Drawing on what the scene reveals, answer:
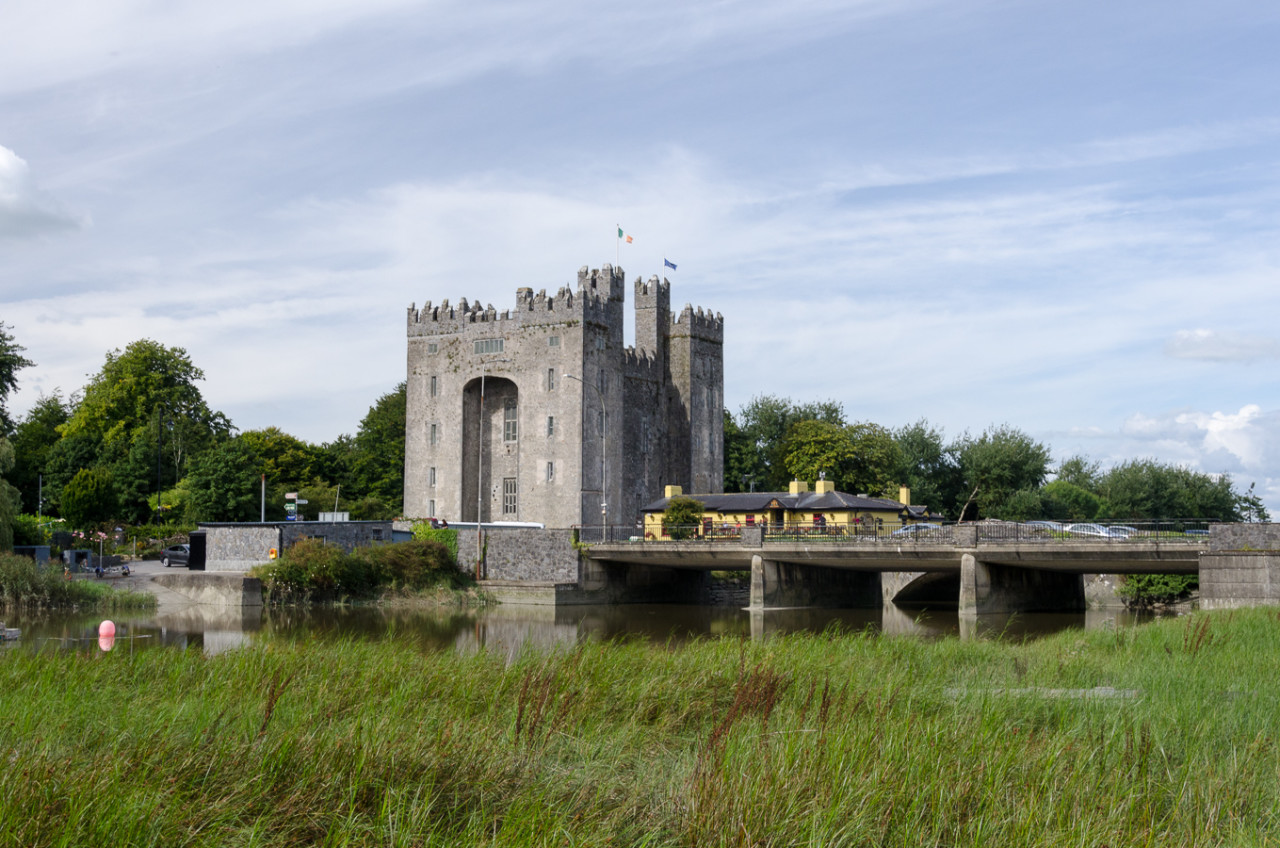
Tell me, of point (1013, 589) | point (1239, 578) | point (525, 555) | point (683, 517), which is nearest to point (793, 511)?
point (683, 517)

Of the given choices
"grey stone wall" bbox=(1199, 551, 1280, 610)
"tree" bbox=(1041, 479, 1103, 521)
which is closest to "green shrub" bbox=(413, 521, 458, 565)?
"grey stone wall" bbox=(1199, 551, 1280, 610)

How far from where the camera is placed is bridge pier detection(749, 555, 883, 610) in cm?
4362

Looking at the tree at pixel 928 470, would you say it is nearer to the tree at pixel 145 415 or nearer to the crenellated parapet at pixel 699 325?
the crenellated parapet at pixel 699 325

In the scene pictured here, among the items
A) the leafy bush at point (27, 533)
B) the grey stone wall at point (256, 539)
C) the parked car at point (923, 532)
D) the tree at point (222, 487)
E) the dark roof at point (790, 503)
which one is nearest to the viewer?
the parked car at point (923, 532)

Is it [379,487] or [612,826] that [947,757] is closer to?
[612,826]

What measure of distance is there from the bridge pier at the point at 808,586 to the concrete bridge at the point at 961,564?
0.05m

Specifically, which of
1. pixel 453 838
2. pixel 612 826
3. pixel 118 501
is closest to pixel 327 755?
pixel 453 838

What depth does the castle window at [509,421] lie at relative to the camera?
6412 cm

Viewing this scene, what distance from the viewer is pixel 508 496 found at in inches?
2496

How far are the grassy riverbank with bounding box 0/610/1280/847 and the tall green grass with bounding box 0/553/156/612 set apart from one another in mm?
22918

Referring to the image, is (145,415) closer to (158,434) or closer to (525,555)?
(158,434)

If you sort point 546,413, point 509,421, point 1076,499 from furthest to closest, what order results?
point 1076,499 → point 509,421 → point 546,413

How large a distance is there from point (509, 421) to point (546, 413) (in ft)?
13.5

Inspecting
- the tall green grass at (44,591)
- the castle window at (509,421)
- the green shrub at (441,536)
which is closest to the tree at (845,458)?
the castle window at (509,421)
